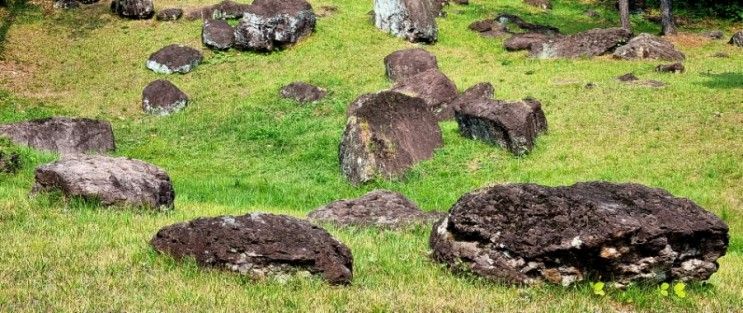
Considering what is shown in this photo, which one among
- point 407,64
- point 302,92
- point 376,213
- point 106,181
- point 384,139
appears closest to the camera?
point 106,181

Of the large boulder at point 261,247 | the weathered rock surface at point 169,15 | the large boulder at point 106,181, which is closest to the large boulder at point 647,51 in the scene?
the weathered rock surface at point 169,15

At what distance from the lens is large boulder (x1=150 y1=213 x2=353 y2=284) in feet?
30.5

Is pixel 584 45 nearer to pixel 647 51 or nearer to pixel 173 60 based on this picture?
pixel 647 51

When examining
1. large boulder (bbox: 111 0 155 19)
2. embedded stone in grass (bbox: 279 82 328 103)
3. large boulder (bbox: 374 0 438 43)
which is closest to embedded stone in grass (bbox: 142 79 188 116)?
embedded stone in grass (bbox: 279 82 328 103)

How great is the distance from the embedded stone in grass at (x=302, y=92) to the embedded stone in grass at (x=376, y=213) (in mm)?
18989

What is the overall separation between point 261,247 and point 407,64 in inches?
1157

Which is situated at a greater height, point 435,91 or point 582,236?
point 582,236

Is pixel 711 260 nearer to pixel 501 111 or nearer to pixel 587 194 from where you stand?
pixel 587 194

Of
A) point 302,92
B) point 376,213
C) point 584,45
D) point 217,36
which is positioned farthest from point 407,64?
point 376,213

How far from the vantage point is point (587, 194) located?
1032cm

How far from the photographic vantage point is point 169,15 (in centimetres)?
4644

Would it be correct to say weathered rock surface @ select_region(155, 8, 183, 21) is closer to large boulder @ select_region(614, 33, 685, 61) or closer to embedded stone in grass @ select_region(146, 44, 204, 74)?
embedded stone in grass @ select_region(146, 44, 204, 74)

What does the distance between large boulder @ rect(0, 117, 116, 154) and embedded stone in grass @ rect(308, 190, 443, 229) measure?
14.5m

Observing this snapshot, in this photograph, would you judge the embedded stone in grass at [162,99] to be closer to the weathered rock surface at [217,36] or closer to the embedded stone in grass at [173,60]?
the embedded stone in grass at [173,60]
